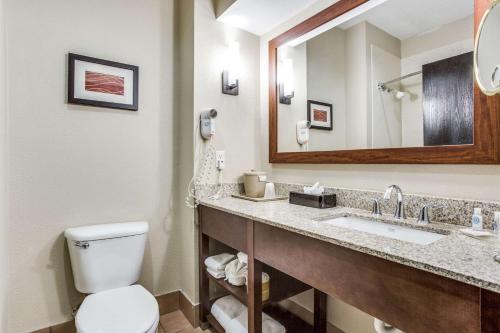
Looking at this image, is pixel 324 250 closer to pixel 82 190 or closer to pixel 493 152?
pixel 493 152

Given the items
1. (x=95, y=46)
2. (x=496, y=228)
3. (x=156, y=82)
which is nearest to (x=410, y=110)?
(x=496, y=228)

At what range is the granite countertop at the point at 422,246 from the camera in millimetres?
624

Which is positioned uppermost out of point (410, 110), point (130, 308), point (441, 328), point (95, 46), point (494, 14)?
point (95, 46)

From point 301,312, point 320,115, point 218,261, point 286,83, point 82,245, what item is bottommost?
point 301,312

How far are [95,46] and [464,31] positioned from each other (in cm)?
192

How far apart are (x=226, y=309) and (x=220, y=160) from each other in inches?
36.8

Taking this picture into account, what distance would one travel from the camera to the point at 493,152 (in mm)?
997

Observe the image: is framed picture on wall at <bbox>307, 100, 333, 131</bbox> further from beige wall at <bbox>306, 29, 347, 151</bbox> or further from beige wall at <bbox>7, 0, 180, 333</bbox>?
beige wall at <bbox>7, 0, 180, 333</bbox>

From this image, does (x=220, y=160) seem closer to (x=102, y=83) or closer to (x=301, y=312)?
(x=102, y=83)

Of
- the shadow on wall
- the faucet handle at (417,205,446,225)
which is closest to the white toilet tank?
the shadow on wall

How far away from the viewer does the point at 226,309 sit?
1629 millimetres

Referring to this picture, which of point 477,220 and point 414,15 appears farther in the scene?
point 414,15

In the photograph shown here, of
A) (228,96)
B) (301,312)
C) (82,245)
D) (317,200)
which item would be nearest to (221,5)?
(228,96)

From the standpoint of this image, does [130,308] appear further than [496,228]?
Yes
